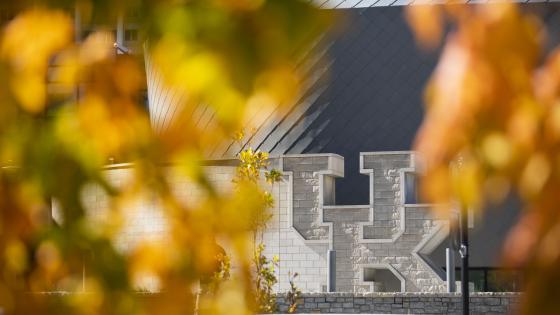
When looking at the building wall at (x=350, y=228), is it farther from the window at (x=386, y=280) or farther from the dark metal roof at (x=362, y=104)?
the dark metal roof at (x=362, y=104)

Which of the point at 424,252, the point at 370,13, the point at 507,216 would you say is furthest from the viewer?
the point at 370,13

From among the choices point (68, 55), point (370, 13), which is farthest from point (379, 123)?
point (68, 55)

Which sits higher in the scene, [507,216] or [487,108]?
[507,216]

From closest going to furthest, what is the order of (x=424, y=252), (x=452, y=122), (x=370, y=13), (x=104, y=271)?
(x=452, y=122) < (x=104, y=271) < (x=424, y=252) < (x=370, y=13)

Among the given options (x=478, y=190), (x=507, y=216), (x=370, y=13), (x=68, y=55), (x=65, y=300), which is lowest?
(x=65, y=300)

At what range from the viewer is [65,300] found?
4.67 feet

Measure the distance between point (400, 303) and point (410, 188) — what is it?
5745mm

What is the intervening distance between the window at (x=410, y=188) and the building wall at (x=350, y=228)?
0.39 feet

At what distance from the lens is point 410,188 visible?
92.4ft

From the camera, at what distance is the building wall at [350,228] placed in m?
27.8

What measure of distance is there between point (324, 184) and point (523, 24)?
27.3 m

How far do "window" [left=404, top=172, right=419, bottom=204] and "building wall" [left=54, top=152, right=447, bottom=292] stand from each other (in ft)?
0.39

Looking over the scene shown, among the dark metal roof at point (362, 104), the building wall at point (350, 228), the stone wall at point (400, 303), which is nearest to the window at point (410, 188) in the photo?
→ the building wall at point (350, 228)

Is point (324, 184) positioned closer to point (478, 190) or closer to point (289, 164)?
point (289, 164)
